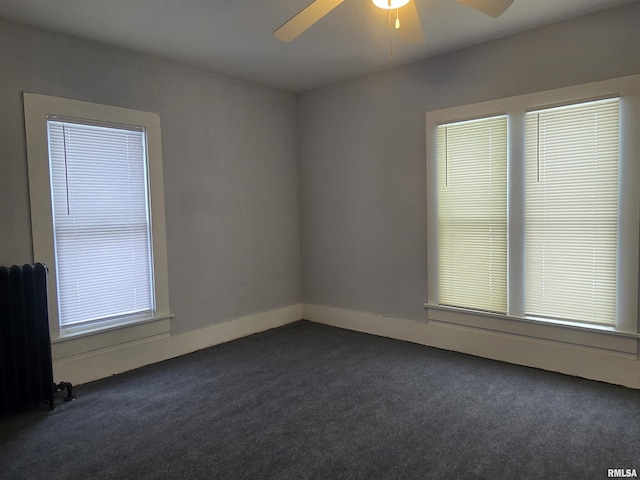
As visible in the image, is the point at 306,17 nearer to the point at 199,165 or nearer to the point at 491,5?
the point at 491,5

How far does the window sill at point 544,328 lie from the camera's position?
9.73 ft

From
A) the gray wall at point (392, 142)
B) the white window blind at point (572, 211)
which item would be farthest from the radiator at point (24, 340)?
the white window blind at point (572, 211)

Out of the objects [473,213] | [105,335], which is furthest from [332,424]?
[473,213]

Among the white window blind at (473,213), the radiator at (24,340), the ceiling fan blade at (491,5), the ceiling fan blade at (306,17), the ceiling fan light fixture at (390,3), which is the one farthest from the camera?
the white window blind at (473,213)

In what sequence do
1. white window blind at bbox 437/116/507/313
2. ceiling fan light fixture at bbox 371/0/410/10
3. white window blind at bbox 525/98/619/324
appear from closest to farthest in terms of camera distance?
1. ceiling fan light fixture at bbox 371/0/410/10
2. white window blind at bbox 525/98/619/324
3. white window blind at bbox 437/116/507/313

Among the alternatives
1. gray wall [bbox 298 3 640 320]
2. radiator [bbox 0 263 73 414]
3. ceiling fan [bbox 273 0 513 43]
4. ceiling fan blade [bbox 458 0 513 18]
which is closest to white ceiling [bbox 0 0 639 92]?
gray wall [bbox 298 3 640 320]

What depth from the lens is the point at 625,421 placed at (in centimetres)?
247

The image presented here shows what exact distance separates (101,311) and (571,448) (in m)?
3.25

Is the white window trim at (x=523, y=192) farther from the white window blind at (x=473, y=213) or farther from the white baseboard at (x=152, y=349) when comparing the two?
the white baseboard at (x=152, y=349)

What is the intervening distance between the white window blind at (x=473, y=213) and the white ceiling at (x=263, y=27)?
0.72 meters

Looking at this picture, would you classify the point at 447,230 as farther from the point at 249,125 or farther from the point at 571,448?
the point at 249,125

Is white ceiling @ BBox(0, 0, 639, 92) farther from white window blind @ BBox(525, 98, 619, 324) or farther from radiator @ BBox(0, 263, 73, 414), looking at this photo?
radiator @ BBox(0, 263, 73, 414)

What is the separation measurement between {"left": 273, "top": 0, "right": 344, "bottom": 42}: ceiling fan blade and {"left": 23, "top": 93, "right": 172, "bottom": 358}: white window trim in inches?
74.3

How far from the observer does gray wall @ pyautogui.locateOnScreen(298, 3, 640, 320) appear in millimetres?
3045
